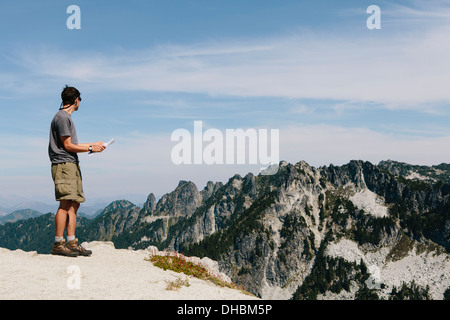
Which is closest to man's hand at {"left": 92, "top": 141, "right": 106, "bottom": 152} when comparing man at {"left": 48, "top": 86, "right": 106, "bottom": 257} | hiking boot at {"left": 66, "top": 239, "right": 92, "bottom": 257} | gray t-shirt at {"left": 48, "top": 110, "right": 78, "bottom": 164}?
man at {"left": 48, "top": 86, "right": 106, "bottom": 257}

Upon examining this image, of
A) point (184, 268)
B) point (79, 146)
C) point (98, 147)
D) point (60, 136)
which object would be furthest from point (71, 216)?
point (184, 268)

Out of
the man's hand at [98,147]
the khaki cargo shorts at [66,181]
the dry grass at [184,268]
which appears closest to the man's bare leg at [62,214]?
the khaki cargo shorts at [66,181]

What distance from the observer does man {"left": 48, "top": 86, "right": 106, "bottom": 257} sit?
38.8 feet

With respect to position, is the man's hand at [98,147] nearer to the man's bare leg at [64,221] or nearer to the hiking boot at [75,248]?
the man's bare leg at [64,221]

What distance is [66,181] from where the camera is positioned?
1184cm

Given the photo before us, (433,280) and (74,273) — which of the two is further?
(433,280)

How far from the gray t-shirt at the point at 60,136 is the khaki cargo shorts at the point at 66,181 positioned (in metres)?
0.22

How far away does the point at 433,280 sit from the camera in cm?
19288

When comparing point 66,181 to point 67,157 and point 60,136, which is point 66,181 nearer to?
point 67,157

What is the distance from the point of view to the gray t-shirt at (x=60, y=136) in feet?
38.9

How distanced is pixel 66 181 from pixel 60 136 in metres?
1.58
